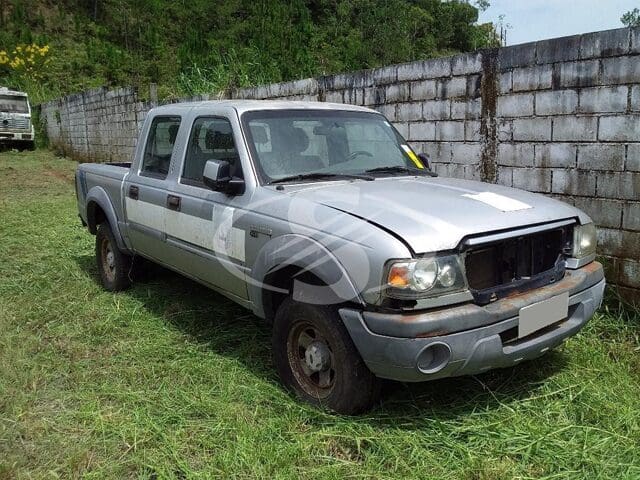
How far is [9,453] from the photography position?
2.78 metres

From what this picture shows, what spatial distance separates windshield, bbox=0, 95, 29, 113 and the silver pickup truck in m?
21.3

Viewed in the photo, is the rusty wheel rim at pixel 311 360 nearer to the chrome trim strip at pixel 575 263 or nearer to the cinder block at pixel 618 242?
the chrome trim strip at pixel 575 263

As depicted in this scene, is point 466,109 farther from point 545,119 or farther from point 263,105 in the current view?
point 263,105

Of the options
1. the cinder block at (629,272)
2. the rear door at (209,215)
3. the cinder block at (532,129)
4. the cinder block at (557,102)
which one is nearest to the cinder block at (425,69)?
the cinder block at (532,129)

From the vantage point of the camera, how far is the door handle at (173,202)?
402cm

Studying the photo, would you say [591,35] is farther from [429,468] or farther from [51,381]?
[51,381]

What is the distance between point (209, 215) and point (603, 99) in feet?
9.78

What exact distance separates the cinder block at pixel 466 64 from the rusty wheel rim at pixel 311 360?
319 cm

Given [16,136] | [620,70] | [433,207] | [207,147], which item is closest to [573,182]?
[620,70]

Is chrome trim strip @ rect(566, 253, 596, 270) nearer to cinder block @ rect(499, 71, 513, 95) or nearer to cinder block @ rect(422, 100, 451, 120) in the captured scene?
cinder block @ rect(499, 71, 513, 95)

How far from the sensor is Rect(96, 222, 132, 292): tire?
522cm

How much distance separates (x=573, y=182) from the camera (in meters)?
4.50

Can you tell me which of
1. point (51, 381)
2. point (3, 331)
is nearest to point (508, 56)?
point (51, 381)

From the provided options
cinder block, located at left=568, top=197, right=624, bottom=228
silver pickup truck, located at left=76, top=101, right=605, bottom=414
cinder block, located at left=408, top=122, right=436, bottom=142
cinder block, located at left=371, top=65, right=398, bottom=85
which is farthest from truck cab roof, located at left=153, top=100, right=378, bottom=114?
cinder block, located at left=371, top=65, right=398, bottom=85
